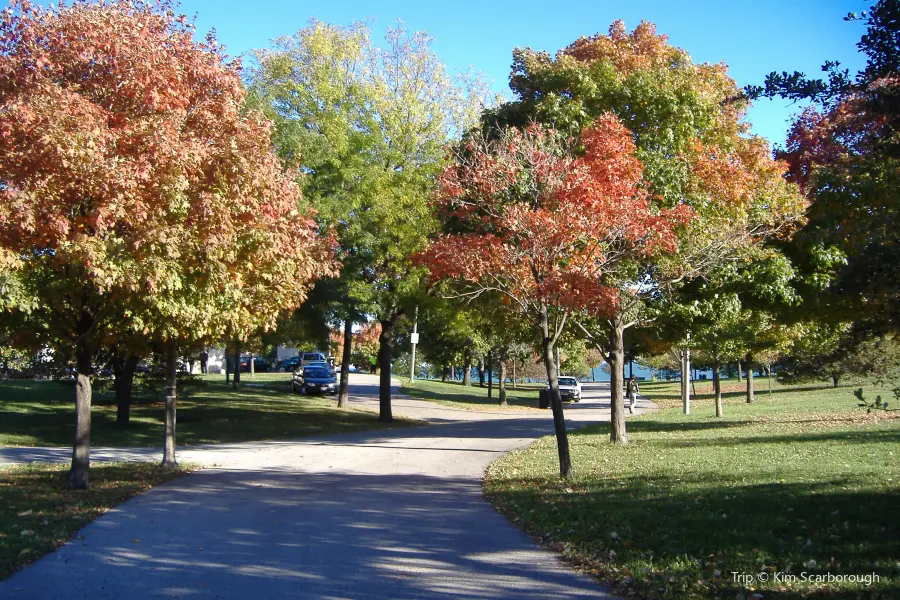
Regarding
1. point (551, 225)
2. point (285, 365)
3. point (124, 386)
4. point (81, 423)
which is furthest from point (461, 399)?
point (285, 365)

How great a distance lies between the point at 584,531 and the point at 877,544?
9.44ft

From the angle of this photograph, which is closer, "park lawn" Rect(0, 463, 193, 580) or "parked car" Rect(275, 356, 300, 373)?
"park lawn" Rect(0, 463, 193, 580)

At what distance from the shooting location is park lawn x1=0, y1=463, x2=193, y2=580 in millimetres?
7973

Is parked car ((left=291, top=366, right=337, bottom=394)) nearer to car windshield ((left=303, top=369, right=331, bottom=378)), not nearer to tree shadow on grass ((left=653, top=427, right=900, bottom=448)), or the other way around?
car windshield ((left=303, top=369, right=331, bottom=378))

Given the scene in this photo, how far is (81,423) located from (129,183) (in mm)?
4345

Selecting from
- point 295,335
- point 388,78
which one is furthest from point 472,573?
point 388,78

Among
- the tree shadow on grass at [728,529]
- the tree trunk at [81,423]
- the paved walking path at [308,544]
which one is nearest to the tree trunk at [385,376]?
the paved walking path at [308,544]

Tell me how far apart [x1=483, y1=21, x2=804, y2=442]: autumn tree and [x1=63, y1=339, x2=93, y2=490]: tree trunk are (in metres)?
9.38

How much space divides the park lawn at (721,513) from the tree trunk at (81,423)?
21.0 feet

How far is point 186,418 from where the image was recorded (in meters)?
25.3

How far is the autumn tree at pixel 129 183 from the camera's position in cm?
1003

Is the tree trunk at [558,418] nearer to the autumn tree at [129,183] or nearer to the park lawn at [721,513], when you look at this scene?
the park lawn at [721,513]

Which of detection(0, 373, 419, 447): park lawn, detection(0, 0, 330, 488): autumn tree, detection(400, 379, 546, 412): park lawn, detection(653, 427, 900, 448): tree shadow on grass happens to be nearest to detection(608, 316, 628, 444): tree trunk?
detection(653, 427, 900, 448): tree shadow on grass

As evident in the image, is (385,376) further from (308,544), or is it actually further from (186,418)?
(308,544)
